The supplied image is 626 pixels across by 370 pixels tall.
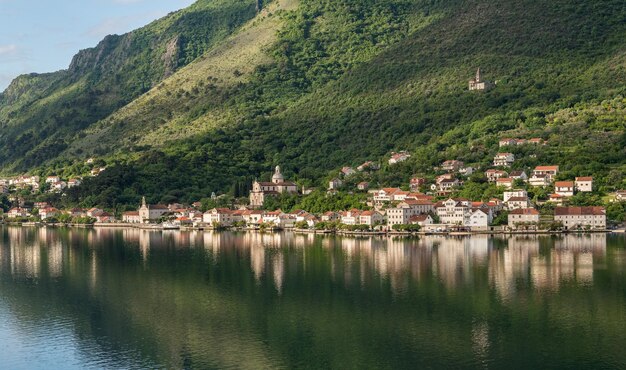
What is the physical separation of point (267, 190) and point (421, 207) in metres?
29.2

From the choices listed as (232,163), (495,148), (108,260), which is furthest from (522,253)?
(232,163)

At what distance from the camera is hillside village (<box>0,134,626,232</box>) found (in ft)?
263

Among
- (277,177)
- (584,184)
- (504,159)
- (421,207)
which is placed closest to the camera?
(584,184)

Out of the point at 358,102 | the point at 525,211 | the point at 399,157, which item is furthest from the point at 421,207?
the point at 358,102

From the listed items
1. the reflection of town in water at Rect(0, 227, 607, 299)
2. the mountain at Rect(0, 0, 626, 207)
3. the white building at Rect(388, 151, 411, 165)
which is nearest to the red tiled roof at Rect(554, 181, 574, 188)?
the mountain at Rect(0, 0, 626, 207)

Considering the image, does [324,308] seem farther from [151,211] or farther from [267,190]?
[151,211]

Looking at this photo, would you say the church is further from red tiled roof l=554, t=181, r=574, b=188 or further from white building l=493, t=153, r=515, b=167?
red tiled roof l=554, t=181, r=574, b=188

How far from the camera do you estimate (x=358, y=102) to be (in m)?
140

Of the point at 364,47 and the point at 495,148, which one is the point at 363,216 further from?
the point at 364,47

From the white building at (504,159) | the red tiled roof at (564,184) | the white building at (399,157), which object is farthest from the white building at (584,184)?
the white building at (399,157)

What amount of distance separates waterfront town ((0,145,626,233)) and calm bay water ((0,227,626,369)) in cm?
1195

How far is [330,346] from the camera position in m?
35.0

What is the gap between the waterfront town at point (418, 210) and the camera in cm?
7981

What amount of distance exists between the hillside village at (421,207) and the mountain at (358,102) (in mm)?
3212
